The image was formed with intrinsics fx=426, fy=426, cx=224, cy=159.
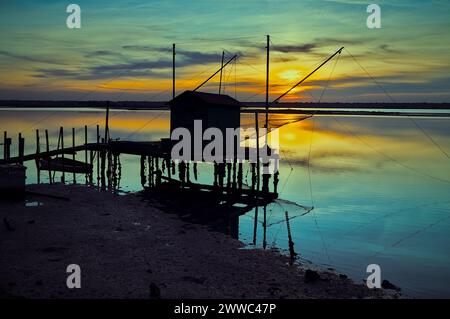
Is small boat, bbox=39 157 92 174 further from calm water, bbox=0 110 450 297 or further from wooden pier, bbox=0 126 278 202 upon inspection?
calm water, bbox=0 110 450 297

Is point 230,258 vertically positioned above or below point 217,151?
below

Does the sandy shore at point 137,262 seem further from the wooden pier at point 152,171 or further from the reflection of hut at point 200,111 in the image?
the reflection of hut at point 200,111

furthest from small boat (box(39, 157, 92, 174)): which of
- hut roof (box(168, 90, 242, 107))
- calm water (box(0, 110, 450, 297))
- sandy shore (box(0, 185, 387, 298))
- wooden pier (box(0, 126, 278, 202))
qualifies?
sandy shore (box(0, 185, 387, 298))

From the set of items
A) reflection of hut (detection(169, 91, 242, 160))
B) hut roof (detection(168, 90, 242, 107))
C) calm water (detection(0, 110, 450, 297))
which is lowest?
calm water (detection(0, 110, 450, 297))

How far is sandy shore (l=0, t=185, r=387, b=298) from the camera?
13555 mm

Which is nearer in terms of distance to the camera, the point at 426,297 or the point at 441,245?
the point at 426,297

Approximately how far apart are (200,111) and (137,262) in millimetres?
22357

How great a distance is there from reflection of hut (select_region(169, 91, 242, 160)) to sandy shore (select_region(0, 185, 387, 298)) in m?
14.9

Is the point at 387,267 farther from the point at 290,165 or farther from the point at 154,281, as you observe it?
the point at 290,165

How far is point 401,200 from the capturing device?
3192cm

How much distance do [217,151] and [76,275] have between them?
23321 millimetres

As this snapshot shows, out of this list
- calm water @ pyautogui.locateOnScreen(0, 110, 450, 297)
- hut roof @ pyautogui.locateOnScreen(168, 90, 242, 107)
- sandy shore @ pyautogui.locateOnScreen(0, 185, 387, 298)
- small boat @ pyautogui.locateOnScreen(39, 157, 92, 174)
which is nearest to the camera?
sandy shore @ pyautogui.locateOnScreen(0, 185, 387, 298)
